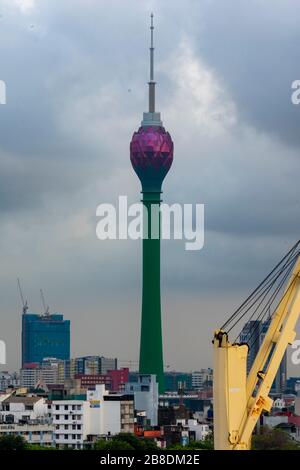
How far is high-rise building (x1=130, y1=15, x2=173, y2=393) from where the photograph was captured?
438ft

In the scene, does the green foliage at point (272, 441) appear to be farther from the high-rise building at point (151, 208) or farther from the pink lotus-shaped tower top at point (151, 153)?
the pink lotus-shaped tower top at point (151, 153)

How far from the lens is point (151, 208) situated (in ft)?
433

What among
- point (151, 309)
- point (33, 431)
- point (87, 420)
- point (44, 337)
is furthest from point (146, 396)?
point (44, 337)

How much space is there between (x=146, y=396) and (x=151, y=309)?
34.8m

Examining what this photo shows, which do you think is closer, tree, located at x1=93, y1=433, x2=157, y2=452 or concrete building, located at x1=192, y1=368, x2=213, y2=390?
tree, located at x1=93, y1=433, x2=157, y2=452

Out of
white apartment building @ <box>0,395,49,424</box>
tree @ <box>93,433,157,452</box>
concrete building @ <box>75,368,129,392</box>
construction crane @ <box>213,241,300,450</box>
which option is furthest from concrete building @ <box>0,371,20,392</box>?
construction crane @ <box>213,241,300,450</box>

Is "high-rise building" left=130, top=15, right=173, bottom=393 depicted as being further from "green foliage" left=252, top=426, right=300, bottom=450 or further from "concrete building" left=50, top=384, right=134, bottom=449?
"green foliage" left=252, top=426, right=300, bottom=450

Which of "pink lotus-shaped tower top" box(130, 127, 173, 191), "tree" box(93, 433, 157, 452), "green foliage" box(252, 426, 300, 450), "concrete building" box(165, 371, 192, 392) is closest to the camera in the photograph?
"green foliage" box(252, 426, 300, 450)
